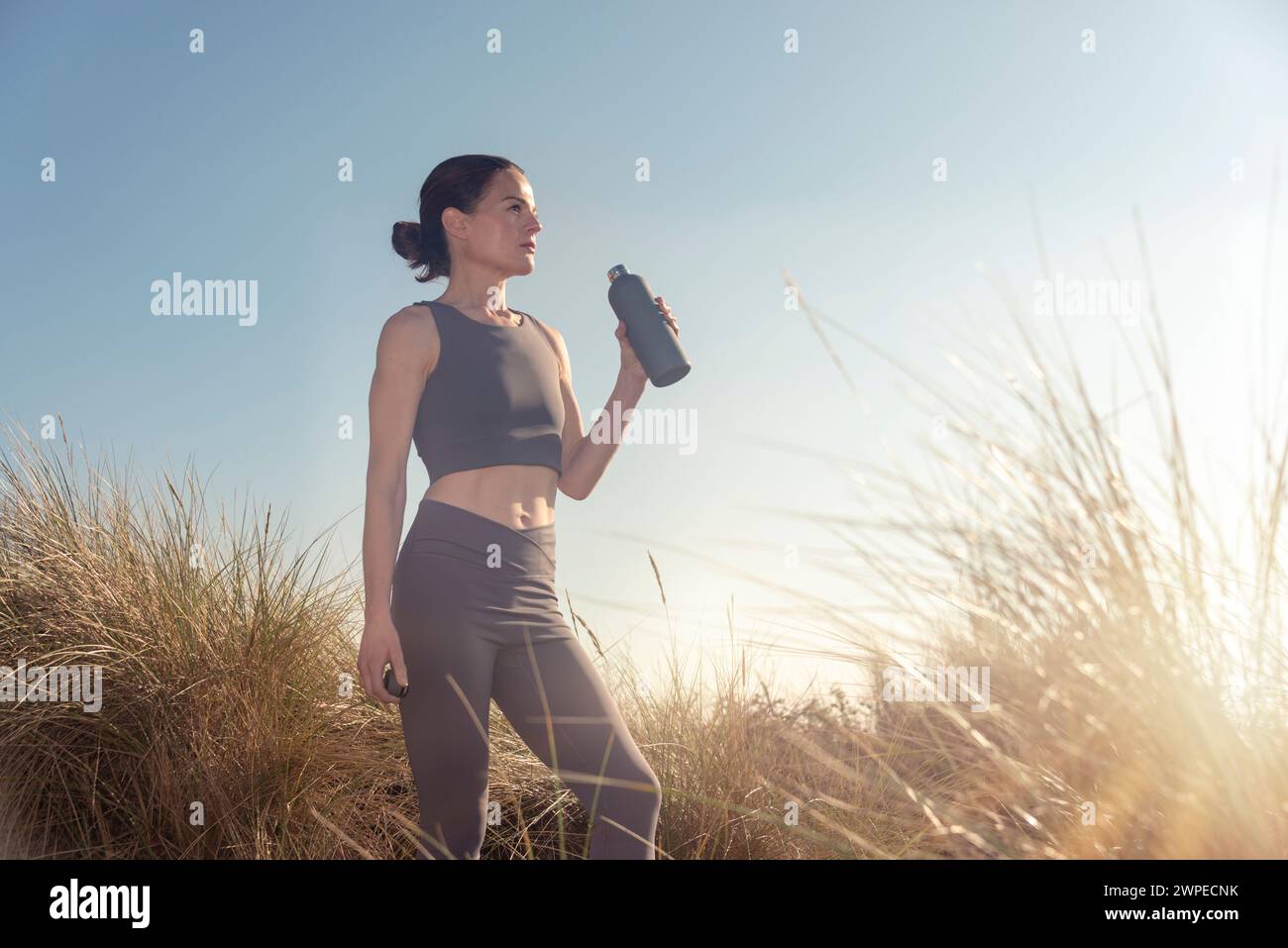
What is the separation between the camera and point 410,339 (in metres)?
2.03

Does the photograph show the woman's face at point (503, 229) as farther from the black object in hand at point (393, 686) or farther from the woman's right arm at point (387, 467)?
the black object in hand at point (393, 686)

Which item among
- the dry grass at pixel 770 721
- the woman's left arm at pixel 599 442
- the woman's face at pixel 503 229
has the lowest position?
the dry grass at pixel 770 721

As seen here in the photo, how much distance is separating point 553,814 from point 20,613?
2.17m

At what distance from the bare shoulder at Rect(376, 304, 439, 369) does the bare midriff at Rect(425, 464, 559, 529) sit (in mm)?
289

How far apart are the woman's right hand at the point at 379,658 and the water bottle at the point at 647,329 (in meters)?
0.84

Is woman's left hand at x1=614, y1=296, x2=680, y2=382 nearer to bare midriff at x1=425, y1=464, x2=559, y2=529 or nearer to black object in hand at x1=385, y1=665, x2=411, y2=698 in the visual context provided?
bare midriff at x1=425, y1=464, x2=559, y2=529

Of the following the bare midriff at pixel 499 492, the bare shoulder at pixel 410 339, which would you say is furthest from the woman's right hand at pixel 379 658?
the bare shoulder at pixel 410 339

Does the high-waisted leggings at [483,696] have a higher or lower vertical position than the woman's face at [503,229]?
lower

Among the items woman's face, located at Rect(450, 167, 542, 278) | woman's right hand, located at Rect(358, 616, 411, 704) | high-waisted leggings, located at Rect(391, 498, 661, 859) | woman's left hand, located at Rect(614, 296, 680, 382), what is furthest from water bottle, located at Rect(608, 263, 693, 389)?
woman's right hand, located at Rect(358, 616, 411, 704)

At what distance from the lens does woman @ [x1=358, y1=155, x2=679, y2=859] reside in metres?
1.81

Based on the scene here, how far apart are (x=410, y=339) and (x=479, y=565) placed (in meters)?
0.56

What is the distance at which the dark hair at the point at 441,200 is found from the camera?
7.53 ft
